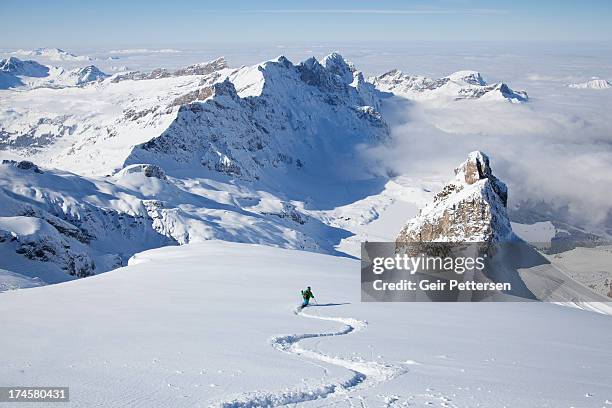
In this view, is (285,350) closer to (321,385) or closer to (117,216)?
(321,385)

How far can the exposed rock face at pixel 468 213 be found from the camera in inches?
1608

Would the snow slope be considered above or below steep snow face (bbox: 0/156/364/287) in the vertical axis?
above

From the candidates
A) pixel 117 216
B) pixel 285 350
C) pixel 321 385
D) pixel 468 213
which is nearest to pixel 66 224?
pixel 117 216

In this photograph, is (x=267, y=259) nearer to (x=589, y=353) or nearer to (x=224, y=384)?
(x=589, y=353)

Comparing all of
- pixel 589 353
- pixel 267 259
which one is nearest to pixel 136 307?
pixel 589 353

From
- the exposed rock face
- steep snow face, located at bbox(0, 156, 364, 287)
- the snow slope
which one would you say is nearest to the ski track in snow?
the snow slope

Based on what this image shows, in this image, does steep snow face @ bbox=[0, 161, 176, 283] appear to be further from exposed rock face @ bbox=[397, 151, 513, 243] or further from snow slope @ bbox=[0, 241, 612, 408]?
exposed rock face @ bbox=[397, 151, 513, 243]

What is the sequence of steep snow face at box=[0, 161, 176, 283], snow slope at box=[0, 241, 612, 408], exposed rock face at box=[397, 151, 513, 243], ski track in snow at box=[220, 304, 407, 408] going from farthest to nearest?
steep snow face at box=[0, 161, 176, 283], exposed rock face at box=[397, 151, 513, 243], snow slope at box=[0, 241, 612, 408], ski track in snow at box=[220, 304, 407, 408]

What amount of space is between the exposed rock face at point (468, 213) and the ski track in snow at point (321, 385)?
25.2 meters

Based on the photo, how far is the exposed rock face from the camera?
134 feet

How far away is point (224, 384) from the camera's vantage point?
37.8 feet

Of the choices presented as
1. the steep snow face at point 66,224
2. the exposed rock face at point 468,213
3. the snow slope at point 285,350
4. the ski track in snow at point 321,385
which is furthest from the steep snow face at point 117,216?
the ski track in snow at point 321,385

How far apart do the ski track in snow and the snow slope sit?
0.04 m

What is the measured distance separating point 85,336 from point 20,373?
3772mm
